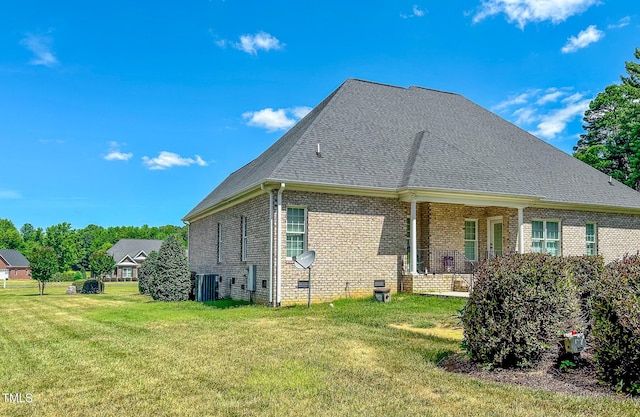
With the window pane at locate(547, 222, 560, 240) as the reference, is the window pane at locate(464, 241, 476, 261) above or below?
below

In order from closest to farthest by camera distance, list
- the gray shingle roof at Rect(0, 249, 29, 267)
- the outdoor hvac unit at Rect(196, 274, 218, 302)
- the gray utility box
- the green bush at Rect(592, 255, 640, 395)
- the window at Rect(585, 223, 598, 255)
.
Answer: the green bush at Rect(592, 255, 640, 395) → the gray utility box → the outdoor hvac unit at Rect(196, 274, 218, 302) → the window at Rect(585, 223, 598, 255) → the gray shingle roof at Rect(0, 249, 29, 267)

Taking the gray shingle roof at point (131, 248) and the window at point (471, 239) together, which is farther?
the gray shingle roof at point (131, 248)

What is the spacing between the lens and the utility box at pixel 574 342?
20.7 feet

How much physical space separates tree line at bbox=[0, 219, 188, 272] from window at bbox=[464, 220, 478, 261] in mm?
62075

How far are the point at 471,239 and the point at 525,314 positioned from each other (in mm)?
13523

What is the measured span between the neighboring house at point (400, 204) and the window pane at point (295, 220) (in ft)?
0.12

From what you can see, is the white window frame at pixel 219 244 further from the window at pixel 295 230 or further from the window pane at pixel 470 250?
the window pane at pixel 470 250

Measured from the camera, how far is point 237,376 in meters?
6.44

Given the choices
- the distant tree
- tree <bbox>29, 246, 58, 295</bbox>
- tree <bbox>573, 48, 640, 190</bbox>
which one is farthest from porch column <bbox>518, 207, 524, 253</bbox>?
the distant tree

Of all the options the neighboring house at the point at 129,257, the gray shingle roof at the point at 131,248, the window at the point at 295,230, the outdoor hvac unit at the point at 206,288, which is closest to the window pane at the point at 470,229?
the window at the point at 295,230

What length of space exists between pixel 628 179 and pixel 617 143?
278 centimetres

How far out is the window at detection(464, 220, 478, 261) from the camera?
19438mm

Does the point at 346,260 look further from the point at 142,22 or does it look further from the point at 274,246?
the point at 142,22

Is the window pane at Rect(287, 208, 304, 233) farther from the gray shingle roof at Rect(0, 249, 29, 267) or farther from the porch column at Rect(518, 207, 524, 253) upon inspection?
the gray shingle roof at Rect(0, 249, 29, 267)
